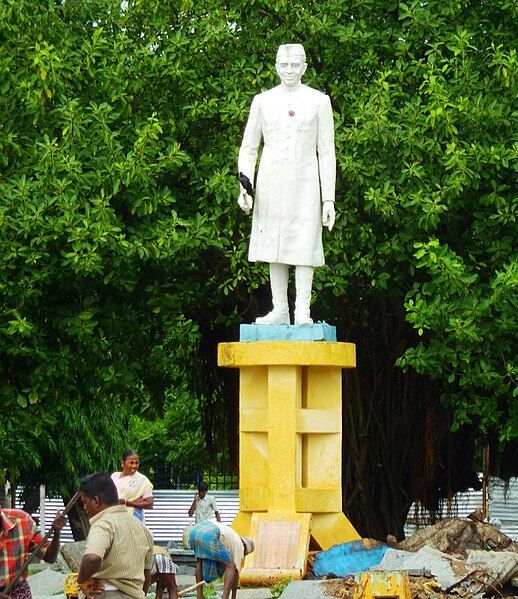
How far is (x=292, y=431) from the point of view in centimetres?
1329

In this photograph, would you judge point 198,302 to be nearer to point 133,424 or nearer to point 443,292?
point 443,292

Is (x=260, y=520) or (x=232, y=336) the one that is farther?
(x=232, y=336)

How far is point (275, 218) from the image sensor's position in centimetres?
1351

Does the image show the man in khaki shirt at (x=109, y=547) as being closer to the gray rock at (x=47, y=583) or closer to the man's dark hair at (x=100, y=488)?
the man's dark hair at (x=100, y=488)

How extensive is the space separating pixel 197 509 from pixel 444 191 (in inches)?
208

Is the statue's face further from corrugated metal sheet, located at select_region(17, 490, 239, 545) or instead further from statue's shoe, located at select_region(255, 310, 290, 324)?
corrugated metal sheet, located at select_region(17, 490, 239, 545)

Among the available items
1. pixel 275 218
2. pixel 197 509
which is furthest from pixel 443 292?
pixel 197 509

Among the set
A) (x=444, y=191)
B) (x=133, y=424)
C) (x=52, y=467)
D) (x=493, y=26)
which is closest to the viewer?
(x=444, y=191)

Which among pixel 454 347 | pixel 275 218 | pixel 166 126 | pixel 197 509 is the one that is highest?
pixel 166 126

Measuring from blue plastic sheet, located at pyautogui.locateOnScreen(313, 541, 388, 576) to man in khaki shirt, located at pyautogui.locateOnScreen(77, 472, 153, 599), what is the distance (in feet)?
15.8

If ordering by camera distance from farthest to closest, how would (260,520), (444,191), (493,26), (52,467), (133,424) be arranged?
1. (133,424)
2. (52,467)
3. (493,26)
4. (444,191)
5. (260,520)

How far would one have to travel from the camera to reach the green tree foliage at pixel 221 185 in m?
15.2

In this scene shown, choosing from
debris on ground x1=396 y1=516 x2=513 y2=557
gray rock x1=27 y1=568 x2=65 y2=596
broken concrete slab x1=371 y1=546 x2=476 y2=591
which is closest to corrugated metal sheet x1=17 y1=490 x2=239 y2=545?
debris on ground x1=396 y1=516 x2=513 y2=557

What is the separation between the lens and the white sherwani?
13.5 m
